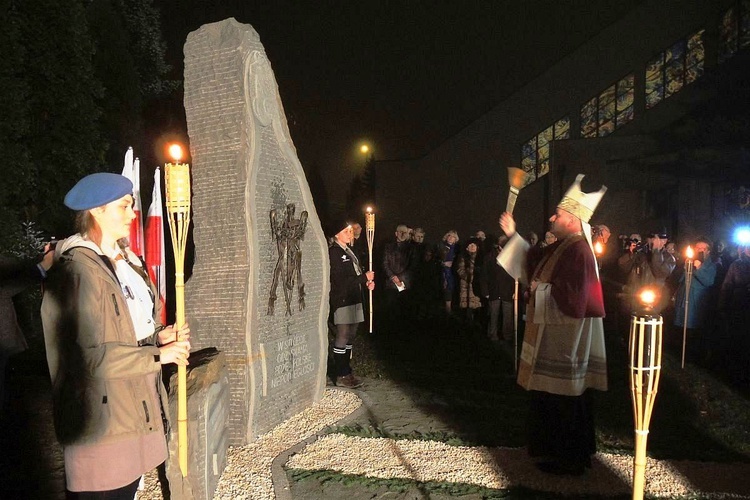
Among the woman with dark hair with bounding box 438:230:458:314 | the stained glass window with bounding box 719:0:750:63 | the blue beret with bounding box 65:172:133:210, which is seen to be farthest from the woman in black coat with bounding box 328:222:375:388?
the stained glass window with bounding box 719:0:750:63

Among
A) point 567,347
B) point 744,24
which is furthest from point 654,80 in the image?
point 567,347

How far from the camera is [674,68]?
21.1 metres

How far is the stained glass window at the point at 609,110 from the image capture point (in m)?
21.4

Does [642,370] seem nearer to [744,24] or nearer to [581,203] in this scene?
[581,203]

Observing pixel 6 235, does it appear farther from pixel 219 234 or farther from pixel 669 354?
pixel 669 354

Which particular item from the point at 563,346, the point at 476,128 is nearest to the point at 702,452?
the point at 563,346

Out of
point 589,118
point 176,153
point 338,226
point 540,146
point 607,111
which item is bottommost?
point 338,226

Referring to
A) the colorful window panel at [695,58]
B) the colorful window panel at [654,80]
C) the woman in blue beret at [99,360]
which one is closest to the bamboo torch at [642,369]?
the woman in blue beret at [99,360]

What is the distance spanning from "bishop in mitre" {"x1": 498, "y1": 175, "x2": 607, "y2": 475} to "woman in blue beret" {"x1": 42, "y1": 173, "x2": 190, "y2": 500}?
3.19 metres

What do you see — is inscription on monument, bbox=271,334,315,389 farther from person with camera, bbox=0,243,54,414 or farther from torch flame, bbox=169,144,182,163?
torch flame, bbox=169,144,182,163

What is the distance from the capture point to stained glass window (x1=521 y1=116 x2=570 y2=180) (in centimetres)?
2175

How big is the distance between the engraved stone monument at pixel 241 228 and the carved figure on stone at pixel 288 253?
0.01 meters

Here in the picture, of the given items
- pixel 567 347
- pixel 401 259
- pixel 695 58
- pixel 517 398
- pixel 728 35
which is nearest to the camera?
pixel 567 347

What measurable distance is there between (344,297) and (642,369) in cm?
493
